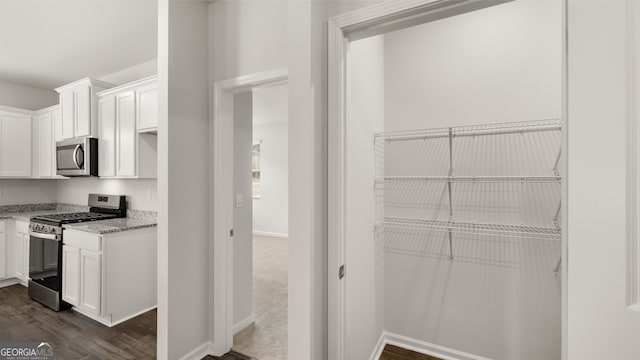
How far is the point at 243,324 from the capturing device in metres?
2.66

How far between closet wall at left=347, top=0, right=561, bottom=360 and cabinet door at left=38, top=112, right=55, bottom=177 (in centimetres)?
438

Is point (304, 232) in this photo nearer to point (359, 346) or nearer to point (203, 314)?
point (359, 346)

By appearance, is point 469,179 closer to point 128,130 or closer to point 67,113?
point 128,130

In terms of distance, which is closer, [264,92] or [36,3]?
[36,3]

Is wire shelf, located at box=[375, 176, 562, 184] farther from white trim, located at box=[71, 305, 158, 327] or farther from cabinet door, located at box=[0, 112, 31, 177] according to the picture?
cabinet door, located at box=[0, 112, 31, 177]

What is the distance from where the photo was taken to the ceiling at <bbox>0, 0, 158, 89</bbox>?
92.4 inches

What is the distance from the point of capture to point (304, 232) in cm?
123

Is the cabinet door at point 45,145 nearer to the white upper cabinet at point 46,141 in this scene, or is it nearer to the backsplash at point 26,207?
the white upper cabinet at point 46,141

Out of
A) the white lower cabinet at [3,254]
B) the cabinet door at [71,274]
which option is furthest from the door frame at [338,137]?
the white lower cabinet at [3,254]

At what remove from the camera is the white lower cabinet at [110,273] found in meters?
2.64

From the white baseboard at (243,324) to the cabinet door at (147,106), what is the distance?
203 centimetres

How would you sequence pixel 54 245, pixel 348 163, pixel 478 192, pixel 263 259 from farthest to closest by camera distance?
1. pixel 263 259
2. pixel 54 245
3. pixel 478 192
4. pixel 348 163
